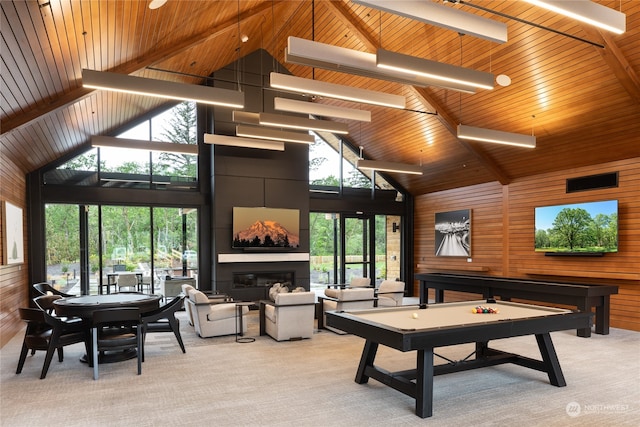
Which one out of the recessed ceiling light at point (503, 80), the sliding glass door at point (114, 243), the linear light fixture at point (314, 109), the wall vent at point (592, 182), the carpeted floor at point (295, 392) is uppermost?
the recessed ceiling light at point (503, 80)

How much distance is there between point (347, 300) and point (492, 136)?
3.81 m

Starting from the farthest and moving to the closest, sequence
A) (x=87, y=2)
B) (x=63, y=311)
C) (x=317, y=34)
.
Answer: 1. (x=317, y=34)
2. (x=63, y=311)
3. (x=87, y=2)

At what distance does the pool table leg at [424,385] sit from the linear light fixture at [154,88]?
378 cm

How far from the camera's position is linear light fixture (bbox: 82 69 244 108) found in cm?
481

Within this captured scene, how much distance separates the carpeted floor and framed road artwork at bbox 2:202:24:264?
1.48 metres

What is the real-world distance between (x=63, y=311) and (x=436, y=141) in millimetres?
8186

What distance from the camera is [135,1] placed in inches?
186

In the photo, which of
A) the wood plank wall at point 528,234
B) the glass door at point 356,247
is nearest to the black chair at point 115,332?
the glass door at point 356,247

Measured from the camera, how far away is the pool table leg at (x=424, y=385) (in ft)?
12.8

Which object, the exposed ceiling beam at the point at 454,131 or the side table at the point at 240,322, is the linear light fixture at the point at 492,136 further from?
the side table at the point at 240,322

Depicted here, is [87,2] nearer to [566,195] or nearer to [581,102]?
[581,102]

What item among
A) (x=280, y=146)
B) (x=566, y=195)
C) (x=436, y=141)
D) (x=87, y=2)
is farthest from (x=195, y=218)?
(x=566, y=195)

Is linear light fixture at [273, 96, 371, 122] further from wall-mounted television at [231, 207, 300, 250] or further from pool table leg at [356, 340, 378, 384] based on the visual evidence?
wall-mounted television at [231, 207, 300, 250]

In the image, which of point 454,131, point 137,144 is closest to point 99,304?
point 137,144
